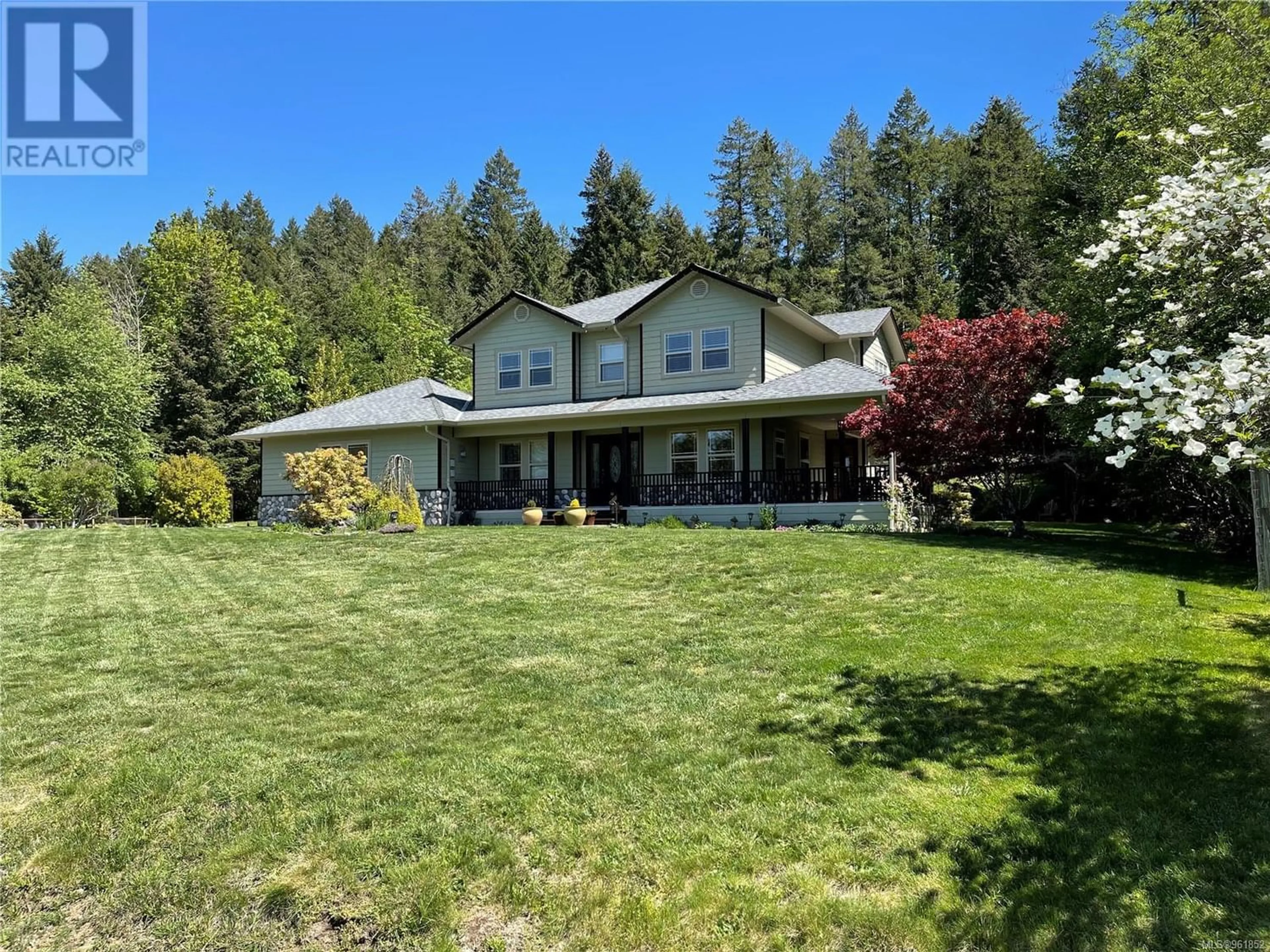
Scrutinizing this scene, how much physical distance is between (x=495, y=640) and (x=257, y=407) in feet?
107

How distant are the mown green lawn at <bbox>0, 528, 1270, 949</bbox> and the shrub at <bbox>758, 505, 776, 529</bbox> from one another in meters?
9.06

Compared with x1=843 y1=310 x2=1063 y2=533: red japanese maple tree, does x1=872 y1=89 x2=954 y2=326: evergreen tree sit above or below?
above

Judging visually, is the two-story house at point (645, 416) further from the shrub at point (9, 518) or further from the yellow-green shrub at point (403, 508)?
the shrub at point (9, 518)

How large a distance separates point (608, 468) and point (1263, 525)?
1529 centimetres

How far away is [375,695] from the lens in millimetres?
5871

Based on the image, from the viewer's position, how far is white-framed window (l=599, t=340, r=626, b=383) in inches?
862

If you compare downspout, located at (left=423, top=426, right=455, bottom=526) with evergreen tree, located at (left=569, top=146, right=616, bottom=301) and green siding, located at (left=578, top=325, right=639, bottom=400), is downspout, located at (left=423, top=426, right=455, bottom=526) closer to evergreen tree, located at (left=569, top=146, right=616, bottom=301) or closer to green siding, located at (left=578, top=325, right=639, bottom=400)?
green siding, located at (left=578, top=325, right=639, bottom=400)

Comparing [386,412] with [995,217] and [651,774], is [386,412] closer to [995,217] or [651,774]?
[651,774]

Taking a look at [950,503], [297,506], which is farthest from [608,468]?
[297,506]

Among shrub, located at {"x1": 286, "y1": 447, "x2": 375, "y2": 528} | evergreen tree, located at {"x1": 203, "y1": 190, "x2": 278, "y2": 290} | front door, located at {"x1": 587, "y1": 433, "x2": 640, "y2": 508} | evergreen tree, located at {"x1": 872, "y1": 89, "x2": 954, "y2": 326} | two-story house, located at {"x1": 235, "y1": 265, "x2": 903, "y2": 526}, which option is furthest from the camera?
evergreen tree, located at {"x1": 203, "y1": 190, "x2": 278, "y2": 290}

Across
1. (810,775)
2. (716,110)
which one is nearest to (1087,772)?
(810,775)

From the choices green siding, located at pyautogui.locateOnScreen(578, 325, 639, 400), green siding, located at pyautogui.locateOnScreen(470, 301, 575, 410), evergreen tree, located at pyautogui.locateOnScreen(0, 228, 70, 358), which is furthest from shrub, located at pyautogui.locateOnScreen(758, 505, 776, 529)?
evergreen tree, located at pyautogui.locateOnScreen(0, 228, 70, 358)

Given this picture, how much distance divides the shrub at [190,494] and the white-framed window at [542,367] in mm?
11710

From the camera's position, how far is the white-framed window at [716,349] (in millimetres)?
20312
